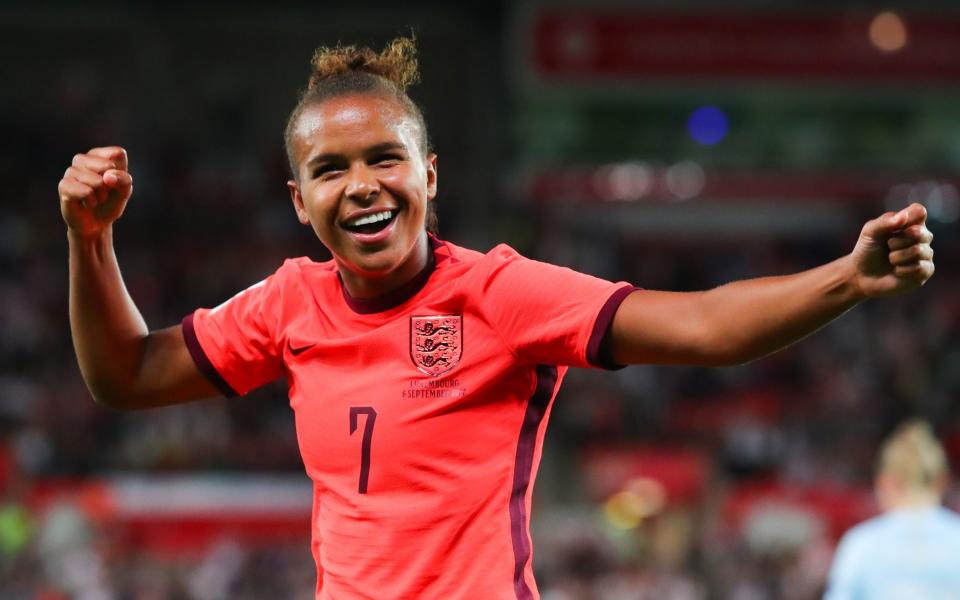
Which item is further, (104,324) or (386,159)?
(104,324)

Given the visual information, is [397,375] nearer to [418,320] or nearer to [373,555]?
[418,320]

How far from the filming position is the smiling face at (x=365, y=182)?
2.38 metres

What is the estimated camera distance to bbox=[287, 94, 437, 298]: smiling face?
238 cm

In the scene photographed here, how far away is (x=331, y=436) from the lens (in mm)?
2414

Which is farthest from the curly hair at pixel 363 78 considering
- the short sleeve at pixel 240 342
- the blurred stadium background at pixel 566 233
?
the blurred stadium background at pixel 566 233

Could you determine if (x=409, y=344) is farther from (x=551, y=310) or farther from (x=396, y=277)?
(x=551, y=310)

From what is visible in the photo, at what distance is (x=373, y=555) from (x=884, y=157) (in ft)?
50.5

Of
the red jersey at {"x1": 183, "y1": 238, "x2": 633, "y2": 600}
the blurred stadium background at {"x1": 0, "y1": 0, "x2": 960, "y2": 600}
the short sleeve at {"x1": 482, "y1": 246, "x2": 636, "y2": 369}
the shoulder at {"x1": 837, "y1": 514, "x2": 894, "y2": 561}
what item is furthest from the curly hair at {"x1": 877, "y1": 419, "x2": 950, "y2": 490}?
the blurred stadium background at {"x1": 0, "y1": 0, "x2": 960, "y2": 600}

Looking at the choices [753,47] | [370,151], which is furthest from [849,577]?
[753,47]

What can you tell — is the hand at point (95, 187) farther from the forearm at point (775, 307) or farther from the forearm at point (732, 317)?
the forearm at point (775, 307)

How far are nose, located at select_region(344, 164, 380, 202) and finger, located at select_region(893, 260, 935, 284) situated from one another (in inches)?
34.9

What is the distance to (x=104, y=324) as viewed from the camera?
2.63 meters

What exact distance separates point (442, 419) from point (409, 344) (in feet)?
0.48

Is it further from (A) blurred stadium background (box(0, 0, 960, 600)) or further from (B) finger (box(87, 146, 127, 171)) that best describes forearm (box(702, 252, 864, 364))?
(A) blurred stadium background (box(0, 0, 960, 600))
